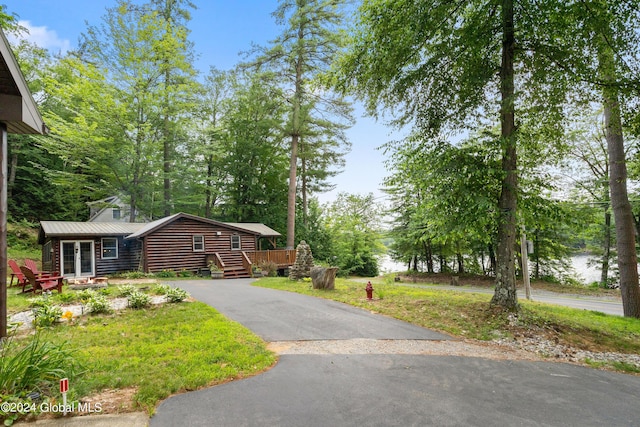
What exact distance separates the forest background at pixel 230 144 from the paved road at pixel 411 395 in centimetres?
632

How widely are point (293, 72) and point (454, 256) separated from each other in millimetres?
18235

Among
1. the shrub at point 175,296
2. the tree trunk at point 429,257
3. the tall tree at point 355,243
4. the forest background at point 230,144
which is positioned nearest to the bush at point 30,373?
the shrub at point 175,296

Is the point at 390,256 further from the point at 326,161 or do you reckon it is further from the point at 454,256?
the point at 326,161

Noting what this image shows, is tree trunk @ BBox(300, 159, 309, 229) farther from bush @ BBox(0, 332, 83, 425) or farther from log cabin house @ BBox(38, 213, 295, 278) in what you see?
bush @ BBox(0, 332, 83, 425)

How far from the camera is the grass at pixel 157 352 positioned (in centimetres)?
345

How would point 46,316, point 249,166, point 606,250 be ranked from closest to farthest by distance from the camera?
point 46,316
point 606,250
point 249,166

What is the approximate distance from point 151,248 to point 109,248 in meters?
2.48

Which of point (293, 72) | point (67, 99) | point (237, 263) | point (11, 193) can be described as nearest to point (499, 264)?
point (237, 263)

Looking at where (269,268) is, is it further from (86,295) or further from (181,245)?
(86,295)

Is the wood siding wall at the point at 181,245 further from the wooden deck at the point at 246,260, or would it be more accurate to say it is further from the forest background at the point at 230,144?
the forest background at the point at 230,144

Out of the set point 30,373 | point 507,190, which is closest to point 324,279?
point 507,190

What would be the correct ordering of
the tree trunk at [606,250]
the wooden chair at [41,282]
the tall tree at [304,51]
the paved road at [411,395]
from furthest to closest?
the tall tree at [304,51] < the tree trunk at [606,250] < the wooden chair at [41,282] < the paved road at [411,395]

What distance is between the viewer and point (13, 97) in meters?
4.47

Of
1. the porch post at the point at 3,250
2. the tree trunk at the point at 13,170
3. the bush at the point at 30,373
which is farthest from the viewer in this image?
the tree trunk at the point at 13,170
